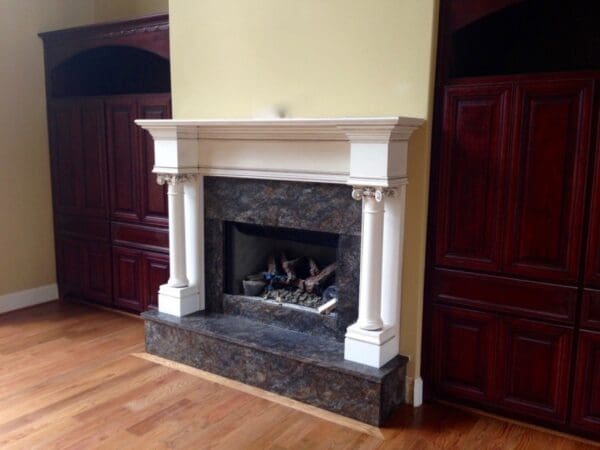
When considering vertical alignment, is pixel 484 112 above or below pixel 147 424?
above

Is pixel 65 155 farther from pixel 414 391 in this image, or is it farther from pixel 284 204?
pixel 414 391

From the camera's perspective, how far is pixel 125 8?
14.9 feet

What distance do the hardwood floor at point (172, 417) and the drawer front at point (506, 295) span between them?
0.60 m

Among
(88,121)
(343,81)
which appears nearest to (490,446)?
(343,81)

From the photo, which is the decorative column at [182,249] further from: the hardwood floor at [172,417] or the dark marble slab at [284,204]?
the hardwood floor at [172,417]

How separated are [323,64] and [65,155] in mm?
2569

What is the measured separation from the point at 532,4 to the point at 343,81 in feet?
3.58

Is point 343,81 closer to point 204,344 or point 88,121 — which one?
point 204,344

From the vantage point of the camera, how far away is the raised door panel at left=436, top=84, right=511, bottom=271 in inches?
103

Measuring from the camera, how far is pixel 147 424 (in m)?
2.71

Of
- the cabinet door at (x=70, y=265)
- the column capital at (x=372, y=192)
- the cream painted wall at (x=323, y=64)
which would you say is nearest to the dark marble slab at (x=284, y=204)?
the column capital at (x=372, y=192)

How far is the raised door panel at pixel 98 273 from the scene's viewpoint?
4.34 metres

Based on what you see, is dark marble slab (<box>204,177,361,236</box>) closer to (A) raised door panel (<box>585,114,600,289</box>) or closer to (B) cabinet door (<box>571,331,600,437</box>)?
(A) raised door panel (<box>585,114,600,289</box>)

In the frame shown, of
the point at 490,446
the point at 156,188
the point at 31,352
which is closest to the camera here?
the point at 490,446
